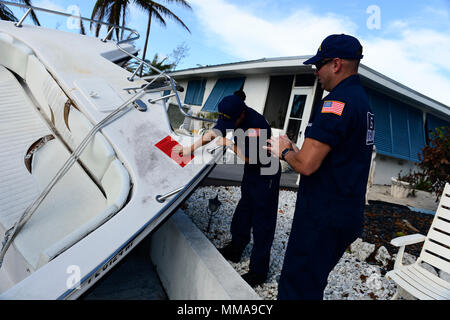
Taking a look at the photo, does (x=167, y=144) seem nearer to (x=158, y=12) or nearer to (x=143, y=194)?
(x=143, y=194)

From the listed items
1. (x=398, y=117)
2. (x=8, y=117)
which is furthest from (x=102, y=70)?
(x=398, y=117)

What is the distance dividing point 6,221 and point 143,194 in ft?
3.12

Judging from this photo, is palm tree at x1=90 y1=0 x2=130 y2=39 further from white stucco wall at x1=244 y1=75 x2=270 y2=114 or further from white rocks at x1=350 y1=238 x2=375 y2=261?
white rocks at x1=350 y1=238 x2=375 y2=261

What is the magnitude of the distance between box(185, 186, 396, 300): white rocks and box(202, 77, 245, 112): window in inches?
278

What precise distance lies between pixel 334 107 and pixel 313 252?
2.62 feet

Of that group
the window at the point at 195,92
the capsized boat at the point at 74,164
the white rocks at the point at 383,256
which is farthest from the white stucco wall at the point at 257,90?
the white rocks at the point at 383,256

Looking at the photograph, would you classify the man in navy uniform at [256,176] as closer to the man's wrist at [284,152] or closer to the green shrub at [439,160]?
the man's wrist at [284,152]

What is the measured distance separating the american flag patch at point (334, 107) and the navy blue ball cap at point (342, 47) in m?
0.27

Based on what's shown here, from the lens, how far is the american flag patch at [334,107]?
1380 millimetres

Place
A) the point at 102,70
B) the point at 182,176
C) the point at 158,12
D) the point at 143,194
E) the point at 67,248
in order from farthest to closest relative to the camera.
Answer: the point at 158,12
the point at 102,70
the point at 182,176
the point at 143,194
the point at 67,248

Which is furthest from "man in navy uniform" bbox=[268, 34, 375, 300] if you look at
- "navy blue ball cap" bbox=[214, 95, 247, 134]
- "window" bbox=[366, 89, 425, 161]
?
"window" bbox=[366, 89, 425, 161]

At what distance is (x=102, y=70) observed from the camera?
9.77 ft

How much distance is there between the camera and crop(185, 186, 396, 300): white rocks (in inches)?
93.2

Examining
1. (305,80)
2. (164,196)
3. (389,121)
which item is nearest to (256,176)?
(164,196)
